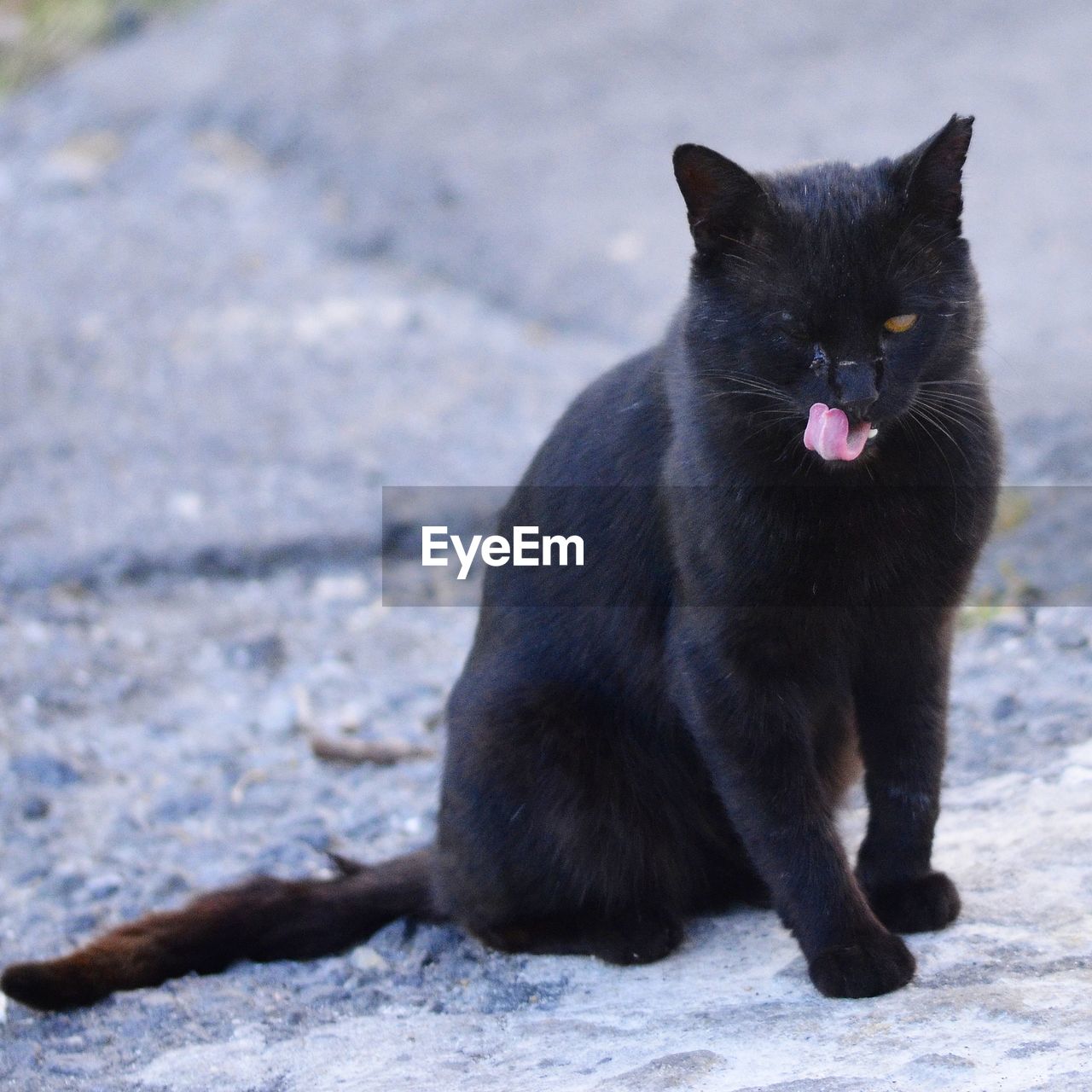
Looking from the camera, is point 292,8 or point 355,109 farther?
point 292,8

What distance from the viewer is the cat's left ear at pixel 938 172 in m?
2.26

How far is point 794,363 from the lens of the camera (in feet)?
7.34

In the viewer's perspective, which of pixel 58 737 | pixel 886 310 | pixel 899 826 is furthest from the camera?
pixel 58 737

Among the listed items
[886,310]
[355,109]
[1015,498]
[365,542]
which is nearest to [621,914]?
[886,310]

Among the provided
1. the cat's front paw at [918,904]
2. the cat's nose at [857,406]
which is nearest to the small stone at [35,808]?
the cat's front paw at [918,904]

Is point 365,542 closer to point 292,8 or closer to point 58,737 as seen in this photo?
point 58,737

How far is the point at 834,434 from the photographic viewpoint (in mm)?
2189

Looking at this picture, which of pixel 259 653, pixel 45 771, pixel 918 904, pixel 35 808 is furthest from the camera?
pixel 259 653

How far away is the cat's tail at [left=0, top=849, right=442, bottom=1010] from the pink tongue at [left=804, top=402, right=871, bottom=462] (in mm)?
1283

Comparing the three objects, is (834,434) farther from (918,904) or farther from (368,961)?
(368,961)

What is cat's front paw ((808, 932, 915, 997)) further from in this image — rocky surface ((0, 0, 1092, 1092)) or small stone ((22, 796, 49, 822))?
small stone ((22, 796, 49, 822))

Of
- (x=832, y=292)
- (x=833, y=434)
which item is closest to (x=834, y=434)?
(x=833, y=434)

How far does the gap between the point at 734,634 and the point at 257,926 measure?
3.92 ft

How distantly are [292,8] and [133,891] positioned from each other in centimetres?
756
